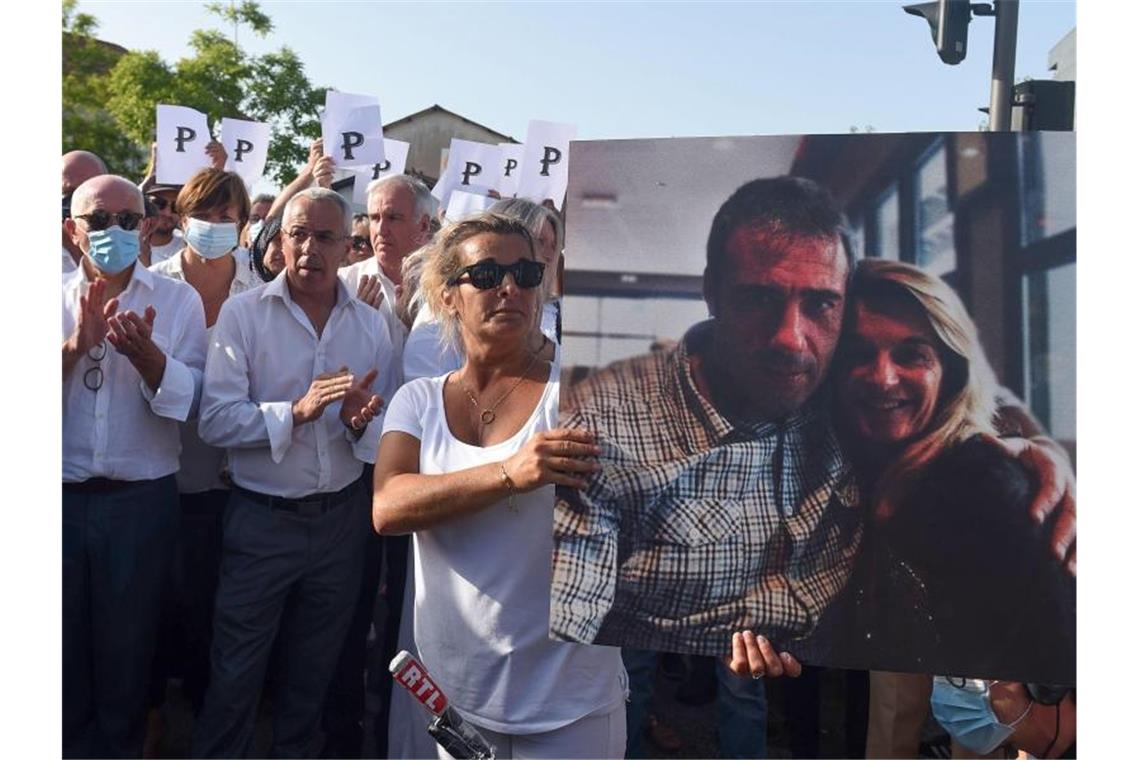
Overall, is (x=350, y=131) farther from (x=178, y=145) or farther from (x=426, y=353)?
(x=426, y=353)

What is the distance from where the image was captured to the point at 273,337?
12.1ft

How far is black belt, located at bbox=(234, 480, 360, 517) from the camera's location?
3.62 meters

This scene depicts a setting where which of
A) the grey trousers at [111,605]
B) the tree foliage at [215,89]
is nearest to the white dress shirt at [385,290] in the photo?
the grey trousers at [111,605]

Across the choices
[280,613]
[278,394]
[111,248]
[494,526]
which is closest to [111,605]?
[280,613]

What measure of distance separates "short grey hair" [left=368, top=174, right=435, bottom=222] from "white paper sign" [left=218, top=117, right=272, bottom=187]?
224cm

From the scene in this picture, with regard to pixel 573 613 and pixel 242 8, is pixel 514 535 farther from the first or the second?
pixel 242 8

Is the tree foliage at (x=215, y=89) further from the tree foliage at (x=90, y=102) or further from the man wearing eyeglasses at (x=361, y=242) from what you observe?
the man wearing eyeglasses at (x=361, y=242)

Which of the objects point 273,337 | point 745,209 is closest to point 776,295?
point 745,209

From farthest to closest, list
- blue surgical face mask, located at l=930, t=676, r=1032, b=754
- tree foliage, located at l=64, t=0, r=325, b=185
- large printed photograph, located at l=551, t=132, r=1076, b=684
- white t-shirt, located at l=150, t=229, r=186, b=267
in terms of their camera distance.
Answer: tree foliage, located at l=64, t=0, r=325, b=185, white t-shirt, located at l=150, t=229, r=186, b=267, blue surgical face mask, located at l=930, t=676, r=1032, b=754, large printed photograph, located at l=551, t=132, r=1076, b=684

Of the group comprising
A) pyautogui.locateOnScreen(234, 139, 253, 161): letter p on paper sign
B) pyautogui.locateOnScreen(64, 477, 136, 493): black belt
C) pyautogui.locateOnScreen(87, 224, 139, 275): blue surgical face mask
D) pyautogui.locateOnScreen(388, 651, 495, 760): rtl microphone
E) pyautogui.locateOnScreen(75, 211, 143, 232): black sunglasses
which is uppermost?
pyautogui.locateOnScreen(234, 139, 253, 161): letter p on paper sign

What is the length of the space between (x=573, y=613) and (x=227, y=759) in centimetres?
197

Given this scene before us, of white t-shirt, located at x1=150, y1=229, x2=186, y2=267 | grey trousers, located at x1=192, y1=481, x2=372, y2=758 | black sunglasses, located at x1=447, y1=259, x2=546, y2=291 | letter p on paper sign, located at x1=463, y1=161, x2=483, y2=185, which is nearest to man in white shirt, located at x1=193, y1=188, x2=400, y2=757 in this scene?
grey trousers, located at x1=192, y1=481, x2=372, y2=758

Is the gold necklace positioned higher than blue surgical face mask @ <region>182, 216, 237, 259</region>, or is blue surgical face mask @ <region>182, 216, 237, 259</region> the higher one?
blue surgical face mask @ <region>182, 216, 237, 259</region>

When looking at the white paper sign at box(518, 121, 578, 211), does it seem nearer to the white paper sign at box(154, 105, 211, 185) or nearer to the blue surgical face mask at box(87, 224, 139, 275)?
the white paper sign at box(154, 105, 211, 185)
